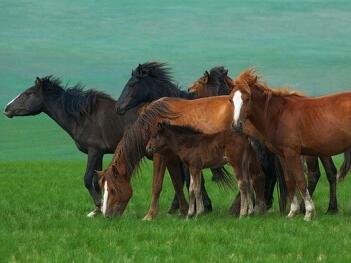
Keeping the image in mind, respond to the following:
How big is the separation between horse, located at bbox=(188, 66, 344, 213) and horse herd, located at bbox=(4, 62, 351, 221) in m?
0.02

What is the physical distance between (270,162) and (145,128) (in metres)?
2.40

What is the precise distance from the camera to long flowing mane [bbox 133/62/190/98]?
14.0 meters

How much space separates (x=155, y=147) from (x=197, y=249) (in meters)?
3.45

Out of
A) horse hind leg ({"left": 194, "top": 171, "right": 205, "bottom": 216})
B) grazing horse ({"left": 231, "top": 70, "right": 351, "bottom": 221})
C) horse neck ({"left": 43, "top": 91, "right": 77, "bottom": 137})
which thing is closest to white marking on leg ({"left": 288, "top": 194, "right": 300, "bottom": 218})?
grazing horse ({"left": 231, "top": 70, "right": 351, "bottom": 221})

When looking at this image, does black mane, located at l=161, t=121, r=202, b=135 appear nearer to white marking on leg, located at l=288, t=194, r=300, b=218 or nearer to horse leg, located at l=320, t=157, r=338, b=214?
white marking on leg, located at l=288, t=194, r=300, b=218

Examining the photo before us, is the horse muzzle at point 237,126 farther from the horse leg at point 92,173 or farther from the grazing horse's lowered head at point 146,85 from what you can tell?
the horse leg at point 92,173

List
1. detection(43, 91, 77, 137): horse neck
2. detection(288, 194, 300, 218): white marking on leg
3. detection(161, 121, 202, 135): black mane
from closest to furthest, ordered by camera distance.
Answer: detection(288, 194, 300, 218): white marking on leg, detection(161, 121, 202, 135): black mane, detection(43, 91, 77, 137): horse neck

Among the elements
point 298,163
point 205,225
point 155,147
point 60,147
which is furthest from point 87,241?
point 60,147

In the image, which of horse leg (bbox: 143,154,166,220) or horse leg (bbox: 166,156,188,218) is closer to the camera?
horse leg (bbox: 143,154,166,220)

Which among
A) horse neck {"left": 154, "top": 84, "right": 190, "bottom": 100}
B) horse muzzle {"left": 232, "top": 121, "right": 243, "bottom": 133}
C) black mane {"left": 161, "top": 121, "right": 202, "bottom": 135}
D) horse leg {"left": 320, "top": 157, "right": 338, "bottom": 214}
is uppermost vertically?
horse neck {"left": 154, "top": 84, "right": 190, "bottom": 100}

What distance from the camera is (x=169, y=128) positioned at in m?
12.5

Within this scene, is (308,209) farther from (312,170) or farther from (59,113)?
(59,113)

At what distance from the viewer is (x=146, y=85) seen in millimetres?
14039

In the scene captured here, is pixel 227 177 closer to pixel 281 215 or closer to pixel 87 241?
pixel 281 215
